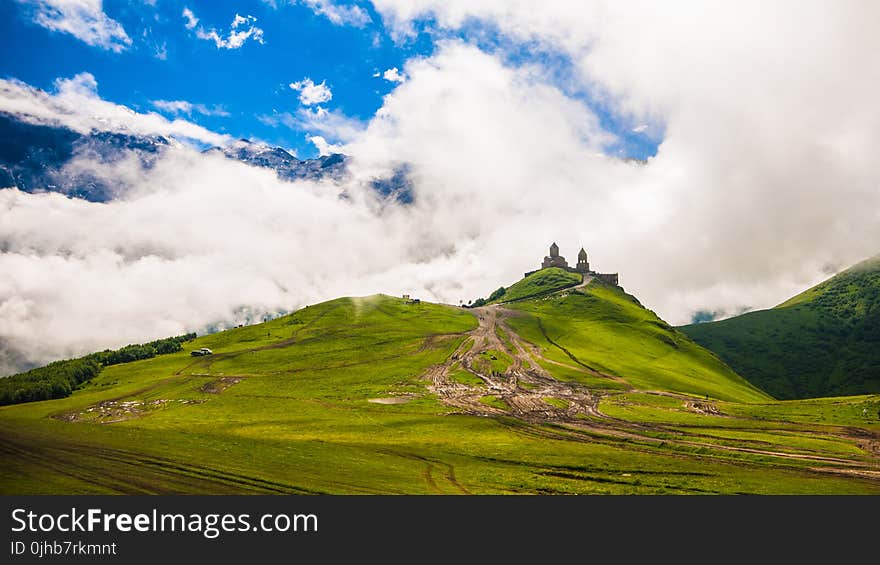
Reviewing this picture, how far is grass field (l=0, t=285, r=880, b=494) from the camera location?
4819cm

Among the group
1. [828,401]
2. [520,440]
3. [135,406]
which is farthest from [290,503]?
[828,401]

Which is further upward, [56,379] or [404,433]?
[56,379]

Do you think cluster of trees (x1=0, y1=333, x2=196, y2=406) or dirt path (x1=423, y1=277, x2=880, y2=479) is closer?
dirt path (x1=423, y1=277, x2=880, y2=479)

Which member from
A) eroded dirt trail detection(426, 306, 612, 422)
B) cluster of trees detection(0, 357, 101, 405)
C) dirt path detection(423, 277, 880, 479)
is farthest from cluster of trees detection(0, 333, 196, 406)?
eroded dirt trail detection(426, 306, 612, 422)

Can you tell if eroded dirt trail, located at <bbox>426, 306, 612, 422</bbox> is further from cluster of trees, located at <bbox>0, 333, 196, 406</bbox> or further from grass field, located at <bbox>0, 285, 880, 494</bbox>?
cluster of trees, located at <bbox>0, 333, 196, 406</bbox>

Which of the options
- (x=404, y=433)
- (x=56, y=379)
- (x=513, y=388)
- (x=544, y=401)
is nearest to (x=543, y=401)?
(x=544, y=401)

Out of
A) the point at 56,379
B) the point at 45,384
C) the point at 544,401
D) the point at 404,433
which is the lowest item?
the point at 404,433

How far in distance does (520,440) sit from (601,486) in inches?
1050

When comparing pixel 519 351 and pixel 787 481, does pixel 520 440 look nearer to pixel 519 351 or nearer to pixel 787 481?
pixel 787 481

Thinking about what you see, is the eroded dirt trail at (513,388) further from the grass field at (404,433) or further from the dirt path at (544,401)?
the grass field at (404,433)

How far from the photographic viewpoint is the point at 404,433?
3221 inches

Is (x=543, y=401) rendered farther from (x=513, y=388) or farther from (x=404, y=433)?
(x=404, y=433)

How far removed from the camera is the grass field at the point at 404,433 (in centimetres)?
4819

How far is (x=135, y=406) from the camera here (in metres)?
116
